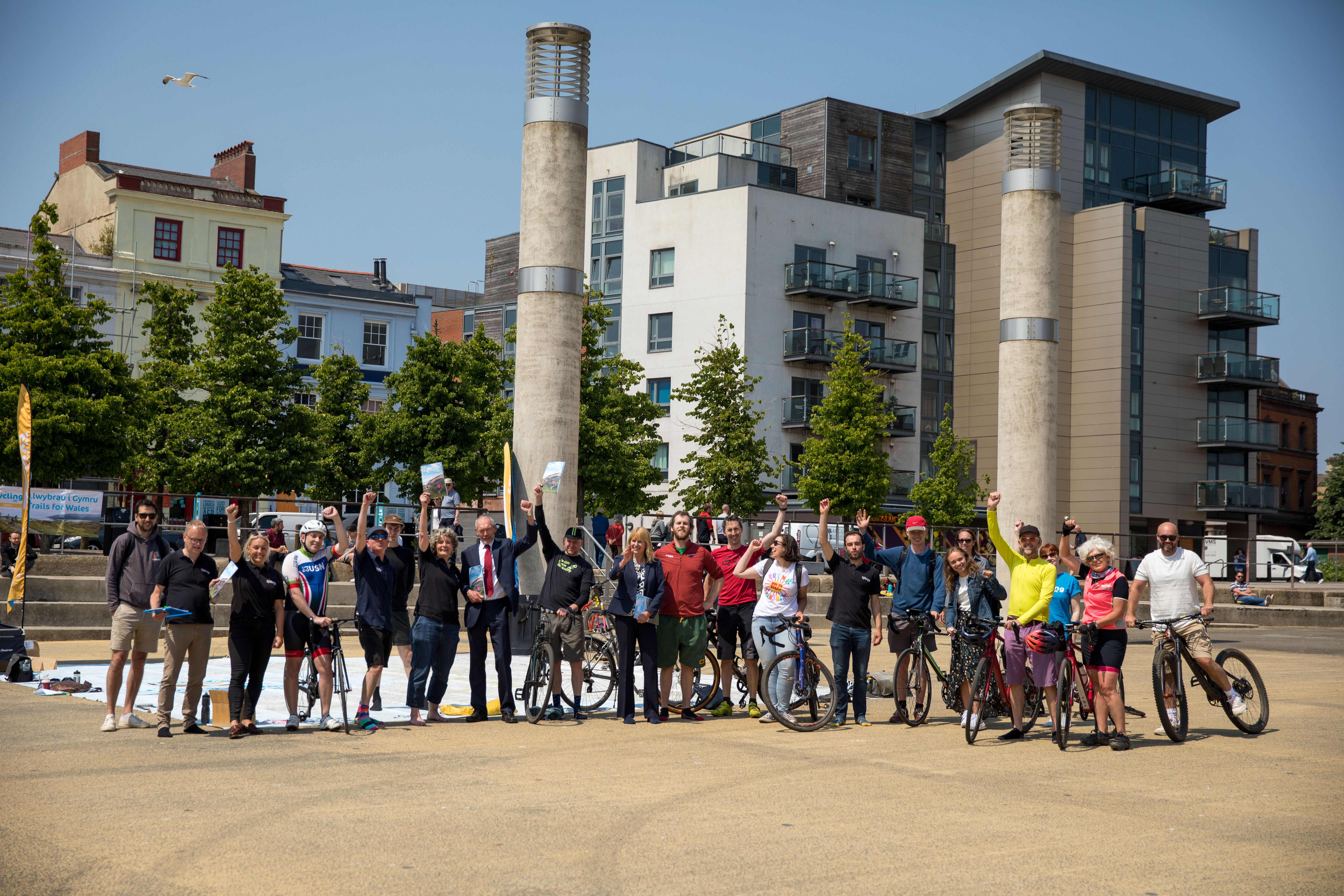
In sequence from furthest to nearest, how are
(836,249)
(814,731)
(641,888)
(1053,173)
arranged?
1. (836,249)
2. (1053,173)
3. (814,731)
4. (641,888)

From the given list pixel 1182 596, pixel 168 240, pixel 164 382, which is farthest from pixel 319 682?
pixel 168 240

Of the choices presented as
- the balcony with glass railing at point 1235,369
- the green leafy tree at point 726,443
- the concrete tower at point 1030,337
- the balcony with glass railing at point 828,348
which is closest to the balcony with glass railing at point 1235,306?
the balcony with glass railing at point 1235,369

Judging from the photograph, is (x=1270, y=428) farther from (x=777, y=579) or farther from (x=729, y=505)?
(x=777, y=579)

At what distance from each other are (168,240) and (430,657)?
1818 inches

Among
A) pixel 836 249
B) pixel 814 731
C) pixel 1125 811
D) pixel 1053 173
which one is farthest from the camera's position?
pixel 836 249

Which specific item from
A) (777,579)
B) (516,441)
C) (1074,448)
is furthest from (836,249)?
(777,579)

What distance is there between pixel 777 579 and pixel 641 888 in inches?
250

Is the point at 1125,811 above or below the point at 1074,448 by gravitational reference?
below

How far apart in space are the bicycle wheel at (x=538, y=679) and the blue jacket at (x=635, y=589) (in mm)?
784

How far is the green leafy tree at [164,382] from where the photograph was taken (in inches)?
1518

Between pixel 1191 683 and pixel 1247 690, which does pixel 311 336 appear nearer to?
pixel 1191 683

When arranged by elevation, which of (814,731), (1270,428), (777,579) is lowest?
(814,731)

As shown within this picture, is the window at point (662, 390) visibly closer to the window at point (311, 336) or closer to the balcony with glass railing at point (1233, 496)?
the window at point (311, 336)

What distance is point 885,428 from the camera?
4812 cm
